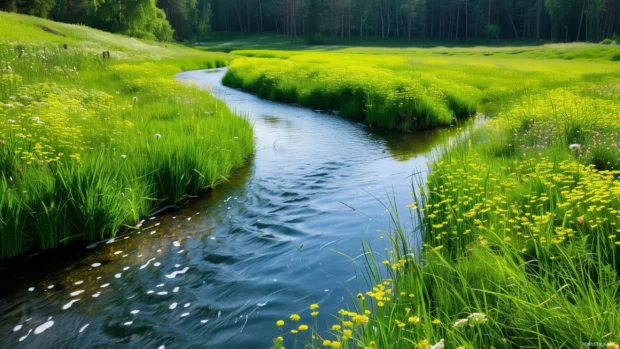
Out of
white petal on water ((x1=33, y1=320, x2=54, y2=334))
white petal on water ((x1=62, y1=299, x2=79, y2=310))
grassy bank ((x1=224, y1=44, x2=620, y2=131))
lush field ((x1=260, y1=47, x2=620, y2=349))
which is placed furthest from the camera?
grassy bank ((x1=224, y1=44, x2=620, y2=131))

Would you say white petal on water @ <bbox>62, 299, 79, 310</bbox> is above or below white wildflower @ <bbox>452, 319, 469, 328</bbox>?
below

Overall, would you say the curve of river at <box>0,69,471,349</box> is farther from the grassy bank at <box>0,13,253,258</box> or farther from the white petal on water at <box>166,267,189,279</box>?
the grassy bank at <box>0,13,253,258</box>

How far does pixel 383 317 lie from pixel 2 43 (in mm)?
21727

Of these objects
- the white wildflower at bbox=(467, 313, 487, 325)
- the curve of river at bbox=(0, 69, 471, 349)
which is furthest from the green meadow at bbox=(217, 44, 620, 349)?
the curve of river at bbox=(0, 69, 471, 349)

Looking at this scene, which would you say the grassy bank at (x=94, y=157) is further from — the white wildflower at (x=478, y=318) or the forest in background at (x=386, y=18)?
the forest in background at (x=386, y=18)

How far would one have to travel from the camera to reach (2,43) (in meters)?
18.9

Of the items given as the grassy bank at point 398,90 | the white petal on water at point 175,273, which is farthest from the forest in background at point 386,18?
the white petal on water at point 175,273

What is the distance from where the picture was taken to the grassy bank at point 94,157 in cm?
669

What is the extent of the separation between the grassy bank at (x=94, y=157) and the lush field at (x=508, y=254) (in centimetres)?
400

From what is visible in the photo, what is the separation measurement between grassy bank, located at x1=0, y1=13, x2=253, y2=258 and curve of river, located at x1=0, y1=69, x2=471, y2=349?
1.48 feet

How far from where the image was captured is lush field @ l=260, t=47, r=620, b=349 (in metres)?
3.29

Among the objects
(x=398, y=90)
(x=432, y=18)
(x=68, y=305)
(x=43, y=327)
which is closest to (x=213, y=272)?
(x=68, y=305)

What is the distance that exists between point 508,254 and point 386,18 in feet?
369

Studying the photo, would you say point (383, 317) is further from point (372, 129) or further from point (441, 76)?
point (441, 76)
